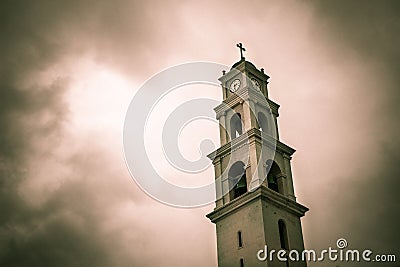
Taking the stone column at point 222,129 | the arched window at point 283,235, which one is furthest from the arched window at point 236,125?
the arched window at point 283,235

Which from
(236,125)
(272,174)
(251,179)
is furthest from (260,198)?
(236,125)

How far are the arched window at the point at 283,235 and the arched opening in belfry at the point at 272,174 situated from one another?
13.3 feet

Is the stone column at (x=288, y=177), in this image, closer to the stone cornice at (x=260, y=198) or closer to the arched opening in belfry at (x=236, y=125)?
the stone cornice at (x=260, y=198)

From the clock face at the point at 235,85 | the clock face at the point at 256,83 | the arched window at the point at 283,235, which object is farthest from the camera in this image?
the clock face at the point at 256,83

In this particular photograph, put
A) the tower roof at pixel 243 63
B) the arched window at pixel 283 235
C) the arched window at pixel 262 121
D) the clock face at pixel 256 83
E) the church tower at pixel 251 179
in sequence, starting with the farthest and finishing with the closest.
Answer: the tower roof at pixel 243 63, the clock face at pixel 256 83, the arched window at pixel 262 121, the arched window at pixel 283 235, the church tower at pixel 251 179

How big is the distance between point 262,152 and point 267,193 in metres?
5.02

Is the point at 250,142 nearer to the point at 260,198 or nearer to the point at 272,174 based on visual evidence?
the point at 272,174

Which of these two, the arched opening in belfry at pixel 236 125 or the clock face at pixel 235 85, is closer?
the arched opening in belfry at pixel 236 125

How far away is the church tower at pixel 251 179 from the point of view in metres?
47.8

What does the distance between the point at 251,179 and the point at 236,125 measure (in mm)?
9409

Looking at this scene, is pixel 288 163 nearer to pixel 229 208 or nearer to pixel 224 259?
pixel 229 208

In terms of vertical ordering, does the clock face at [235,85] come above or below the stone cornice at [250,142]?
above

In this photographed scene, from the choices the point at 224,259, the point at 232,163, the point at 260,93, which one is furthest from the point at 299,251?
the point at 260,93

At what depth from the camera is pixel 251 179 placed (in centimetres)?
5034
